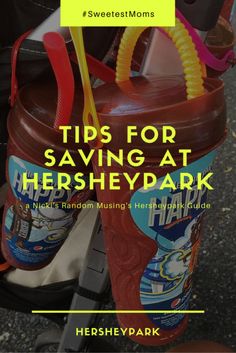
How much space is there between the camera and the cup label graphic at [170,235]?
471mm

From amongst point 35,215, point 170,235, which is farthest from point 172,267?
point 35,215

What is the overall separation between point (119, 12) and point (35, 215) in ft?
0.79

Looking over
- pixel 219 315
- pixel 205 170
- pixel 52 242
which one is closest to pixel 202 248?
pixel 219 315

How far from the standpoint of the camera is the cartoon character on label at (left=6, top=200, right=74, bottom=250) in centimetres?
58

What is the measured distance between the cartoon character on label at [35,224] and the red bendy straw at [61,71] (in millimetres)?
126

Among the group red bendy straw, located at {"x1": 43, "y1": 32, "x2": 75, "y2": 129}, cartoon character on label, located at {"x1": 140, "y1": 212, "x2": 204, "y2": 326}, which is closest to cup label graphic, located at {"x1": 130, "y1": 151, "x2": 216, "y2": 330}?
cartoon character on label, located at {"x1": 140, "y1": 212, "x2": 204, "y2": 326}

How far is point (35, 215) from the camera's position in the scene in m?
0.58

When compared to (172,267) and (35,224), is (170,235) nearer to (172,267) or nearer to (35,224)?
(172,267)

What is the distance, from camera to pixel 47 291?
844mm

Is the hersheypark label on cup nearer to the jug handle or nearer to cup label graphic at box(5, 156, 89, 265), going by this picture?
the jug handle

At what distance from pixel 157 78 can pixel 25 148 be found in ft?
0.49

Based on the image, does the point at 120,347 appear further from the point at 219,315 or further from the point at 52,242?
the point at 52,242

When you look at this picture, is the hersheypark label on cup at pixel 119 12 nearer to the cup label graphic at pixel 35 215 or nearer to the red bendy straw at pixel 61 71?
the red bendy straw at pixel 61 71

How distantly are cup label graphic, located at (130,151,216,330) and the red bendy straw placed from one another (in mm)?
103
